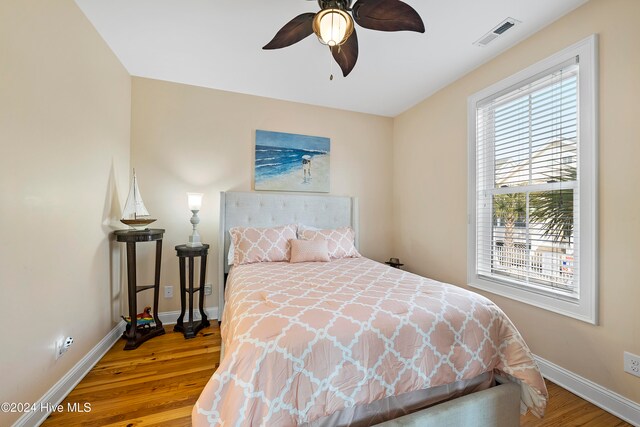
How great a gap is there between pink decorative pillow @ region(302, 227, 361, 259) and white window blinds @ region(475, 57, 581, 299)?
1.25m

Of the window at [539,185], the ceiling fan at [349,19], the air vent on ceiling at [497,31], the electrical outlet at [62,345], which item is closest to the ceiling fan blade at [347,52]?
the ceiling fan at [349,19]

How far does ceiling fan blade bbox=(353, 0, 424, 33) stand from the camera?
1422 millimetres

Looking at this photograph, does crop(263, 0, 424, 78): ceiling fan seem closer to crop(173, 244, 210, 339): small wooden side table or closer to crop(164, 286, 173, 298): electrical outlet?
crop(173, 244, 210, 339): small wooden side table

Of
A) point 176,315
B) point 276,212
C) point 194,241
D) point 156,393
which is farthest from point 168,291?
point 276,212

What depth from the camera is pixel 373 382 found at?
3.71 ft

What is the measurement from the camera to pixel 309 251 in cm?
260

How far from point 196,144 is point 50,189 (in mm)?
1498

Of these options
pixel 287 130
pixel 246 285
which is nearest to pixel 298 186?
pixel 287 130

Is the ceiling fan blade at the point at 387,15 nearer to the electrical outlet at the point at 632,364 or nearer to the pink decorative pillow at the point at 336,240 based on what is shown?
the pink decorative pillow at the point at 336,240

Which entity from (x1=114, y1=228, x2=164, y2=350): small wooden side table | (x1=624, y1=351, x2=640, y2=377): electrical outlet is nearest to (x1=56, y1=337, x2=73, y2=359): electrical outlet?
(x1=114, y1=228, x2=164, y2=350): small wooden side table

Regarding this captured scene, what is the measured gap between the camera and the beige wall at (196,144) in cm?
277

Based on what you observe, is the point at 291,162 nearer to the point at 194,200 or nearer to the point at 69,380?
the point at 194,200

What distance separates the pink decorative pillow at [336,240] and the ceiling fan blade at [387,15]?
6.12ft

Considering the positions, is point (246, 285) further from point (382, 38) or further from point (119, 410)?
point (382, 38)
